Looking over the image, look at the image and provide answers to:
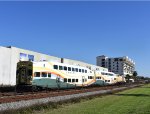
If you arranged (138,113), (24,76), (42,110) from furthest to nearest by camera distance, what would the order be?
1. (24,76)
2. (42,110)
3. (138,113)

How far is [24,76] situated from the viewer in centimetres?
3762

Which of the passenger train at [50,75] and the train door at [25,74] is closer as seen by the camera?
the train door at [25,74]

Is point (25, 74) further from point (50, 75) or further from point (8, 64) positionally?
point (8, 64)

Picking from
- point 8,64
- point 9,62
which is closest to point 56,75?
point 8,64

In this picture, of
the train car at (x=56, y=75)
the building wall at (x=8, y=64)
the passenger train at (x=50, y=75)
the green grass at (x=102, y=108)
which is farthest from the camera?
the building wall at (x=8, y=64)

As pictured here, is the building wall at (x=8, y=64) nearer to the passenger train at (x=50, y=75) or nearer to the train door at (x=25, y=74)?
the passenger train at (x=50, y=75)

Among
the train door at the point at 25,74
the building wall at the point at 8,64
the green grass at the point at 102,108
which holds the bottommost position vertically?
the green grass at the point at 102,108

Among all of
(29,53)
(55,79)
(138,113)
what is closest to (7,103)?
(138,113)

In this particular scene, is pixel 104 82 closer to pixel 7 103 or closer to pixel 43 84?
pixel 43 84

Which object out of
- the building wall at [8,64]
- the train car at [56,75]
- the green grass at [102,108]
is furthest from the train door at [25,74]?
the building wall at [8,64]

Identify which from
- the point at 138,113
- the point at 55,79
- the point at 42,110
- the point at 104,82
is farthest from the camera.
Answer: the point at 104,82

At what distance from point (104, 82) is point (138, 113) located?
179 feet

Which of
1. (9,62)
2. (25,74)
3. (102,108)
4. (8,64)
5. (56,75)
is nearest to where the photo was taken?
(102,108)

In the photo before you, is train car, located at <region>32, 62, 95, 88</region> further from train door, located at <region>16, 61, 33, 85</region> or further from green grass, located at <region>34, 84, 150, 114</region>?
green grass, located at <region>34, 84, 150, 114</region>
